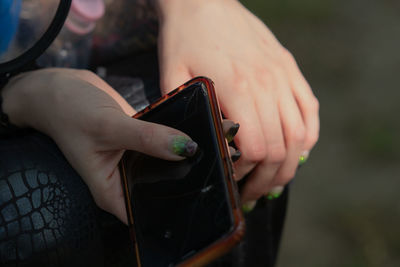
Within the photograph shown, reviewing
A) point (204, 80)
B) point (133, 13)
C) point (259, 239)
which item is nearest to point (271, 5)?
point (133, 13)

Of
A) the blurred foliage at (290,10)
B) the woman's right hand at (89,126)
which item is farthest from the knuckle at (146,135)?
the blurred foliage at (290,10)

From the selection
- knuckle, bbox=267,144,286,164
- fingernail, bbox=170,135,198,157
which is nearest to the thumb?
fingernail, bbox=170,135,198,157

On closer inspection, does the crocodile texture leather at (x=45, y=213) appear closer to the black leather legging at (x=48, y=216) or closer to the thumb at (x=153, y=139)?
the black leather legging at (x=48, y=216)

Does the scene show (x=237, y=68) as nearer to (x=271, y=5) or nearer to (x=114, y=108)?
(x=114, y=108)

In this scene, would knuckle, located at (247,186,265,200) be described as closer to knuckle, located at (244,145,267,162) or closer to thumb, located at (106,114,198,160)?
knuckle, located at (244,145,267,162)

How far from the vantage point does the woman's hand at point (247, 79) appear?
2.49ft

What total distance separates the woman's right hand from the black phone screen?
0.02 metres

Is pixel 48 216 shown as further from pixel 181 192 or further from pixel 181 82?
pixel 181 82

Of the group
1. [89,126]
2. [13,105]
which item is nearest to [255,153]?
[89,126]

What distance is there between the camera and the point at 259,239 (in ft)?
3.08

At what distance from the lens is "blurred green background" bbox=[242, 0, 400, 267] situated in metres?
1.73

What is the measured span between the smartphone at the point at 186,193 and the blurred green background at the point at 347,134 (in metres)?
1.20

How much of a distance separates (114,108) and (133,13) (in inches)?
15.9

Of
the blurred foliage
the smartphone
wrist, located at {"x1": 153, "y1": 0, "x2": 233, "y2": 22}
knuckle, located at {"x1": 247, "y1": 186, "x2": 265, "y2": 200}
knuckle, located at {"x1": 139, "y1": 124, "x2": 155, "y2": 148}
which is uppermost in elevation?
wrist, located at {"x1": 153, "y1": 0, "x2": 233, "y2": 22}
